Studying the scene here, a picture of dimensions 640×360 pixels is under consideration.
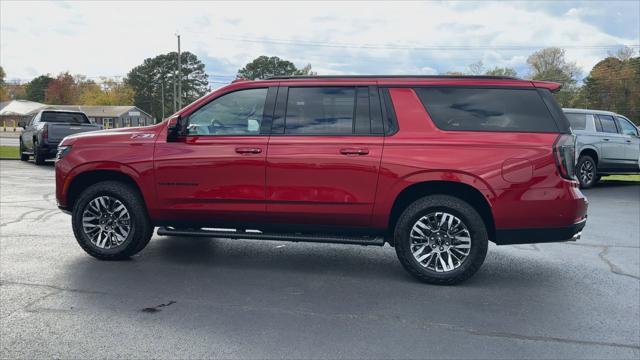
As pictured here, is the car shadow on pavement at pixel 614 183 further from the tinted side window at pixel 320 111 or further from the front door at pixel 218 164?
the front door at pixel 218 164

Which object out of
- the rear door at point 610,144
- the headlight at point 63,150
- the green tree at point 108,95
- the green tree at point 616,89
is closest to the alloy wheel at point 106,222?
the headlight at point 63,150

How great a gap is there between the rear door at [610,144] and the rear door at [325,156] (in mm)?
10899

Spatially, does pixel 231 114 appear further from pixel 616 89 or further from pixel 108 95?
pixel 108 95

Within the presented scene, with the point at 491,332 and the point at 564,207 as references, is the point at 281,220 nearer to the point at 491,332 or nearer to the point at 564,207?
the point at 491,332

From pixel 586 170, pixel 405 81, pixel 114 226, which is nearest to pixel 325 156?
pixel 405 81

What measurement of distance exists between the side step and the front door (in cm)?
13

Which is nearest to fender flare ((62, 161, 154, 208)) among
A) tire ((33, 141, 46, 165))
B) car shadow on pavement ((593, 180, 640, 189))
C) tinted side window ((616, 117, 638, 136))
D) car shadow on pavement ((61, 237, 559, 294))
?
car shadow on pavement ((61, 237, 559, 294))

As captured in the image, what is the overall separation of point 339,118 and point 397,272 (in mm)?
1745

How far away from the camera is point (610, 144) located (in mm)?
14031

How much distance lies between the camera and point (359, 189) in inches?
211

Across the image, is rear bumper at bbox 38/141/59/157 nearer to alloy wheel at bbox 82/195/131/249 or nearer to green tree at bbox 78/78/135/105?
alloy wheel at bbox 82/195/131/249

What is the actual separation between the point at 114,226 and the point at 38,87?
138935mm

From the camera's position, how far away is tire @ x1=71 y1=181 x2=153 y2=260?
19.5 ft

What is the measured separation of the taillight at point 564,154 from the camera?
5.14 meters
